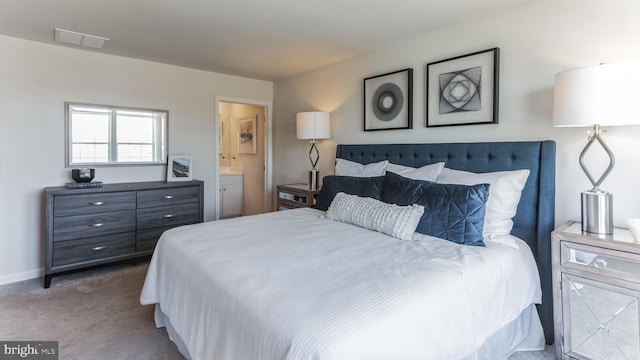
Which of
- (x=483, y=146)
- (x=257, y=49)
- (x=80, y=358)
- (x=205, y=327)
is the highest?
(x=257, y=49)

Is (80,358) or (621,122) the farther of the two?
(80,358)

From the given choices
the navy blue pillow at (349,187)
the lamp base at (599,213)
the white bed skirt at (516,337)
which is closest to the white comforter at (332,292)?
the white bed skirt at (516,337)

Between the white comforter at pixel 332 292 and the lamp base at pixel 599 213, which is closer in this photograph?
the white comforter at pixel 332 292

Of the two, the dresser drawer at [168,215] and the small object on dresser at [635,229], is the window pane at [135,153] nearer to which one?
the dresser drawer at [168,215]

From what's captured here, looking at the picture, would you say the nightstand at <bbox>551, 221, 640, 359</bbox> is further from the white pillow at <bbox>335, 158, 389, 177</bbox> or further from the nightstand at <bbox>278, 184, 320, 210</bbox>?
the nightstand at <bbox>278, 184, 320, 210</bbox>

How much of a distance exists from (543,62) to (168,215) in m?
3.64

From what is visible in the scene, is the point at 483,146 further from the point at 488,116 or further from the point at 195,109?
the point at 195,109

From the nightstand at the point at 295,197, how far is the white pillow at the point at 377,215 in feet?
3.51

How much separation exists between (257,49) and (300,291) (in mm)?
2757

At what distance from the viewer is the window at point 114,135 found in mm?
3346

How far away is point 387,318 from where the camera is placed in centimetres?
112

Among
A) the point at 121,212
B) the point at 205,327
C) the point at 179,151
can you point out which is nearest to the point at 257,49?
the point at 179,151

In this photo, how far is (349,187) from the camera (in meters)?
2.71

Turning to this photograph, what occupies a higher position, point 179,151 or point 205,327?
point 179,151
